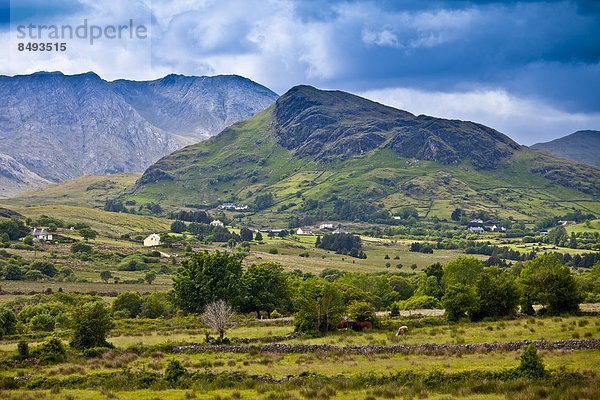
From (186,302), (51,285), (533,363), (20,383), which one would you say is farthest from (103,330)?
(51,285)

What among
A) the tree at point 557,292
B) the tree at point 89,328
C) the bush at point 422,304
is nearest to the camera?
the tree at point 89,328

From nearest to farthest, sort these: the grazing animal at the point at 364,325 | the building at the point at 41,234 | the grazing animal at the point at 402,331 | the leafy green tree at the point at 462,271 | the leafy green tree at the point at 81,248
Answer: the grazing animal at the point at 402,331 < the grazing animal at the point at 364,325 < the leafy green tree at the point at 462,271 < the leafy green tree at the point at 81,248 < the building at the point at 41,234

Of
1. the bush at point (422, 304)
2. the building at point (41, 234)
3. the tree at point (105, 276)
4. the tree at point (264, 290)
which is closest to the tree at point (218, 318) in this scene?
the tree at point (264, 290)

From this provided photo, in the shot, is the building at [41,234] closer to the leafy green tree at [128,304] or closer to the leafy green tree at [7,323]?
the leafy green tree at [128,304]

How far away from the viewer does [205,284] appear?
7694 cm

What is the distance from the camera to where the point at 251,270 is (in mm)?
83625

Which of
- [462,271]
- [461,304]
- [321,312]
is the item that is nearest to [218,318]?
[321,312]

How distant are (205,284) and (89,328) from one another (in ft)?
79.2

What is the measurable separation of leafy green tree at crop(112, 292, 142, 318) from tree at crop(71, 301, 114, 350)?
105 ft

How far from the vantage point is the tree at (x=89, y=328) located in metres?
53.5

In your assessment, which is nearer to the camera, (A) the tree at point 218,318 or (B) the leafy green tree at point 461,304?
(A) the tree at point 218,318

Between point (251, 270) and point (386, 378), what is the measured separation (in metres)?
49.8

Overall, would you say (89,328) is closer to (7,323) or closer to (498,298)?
(7,323)

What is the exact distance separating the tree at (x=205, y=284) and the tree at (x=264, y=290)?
8.83 ft
